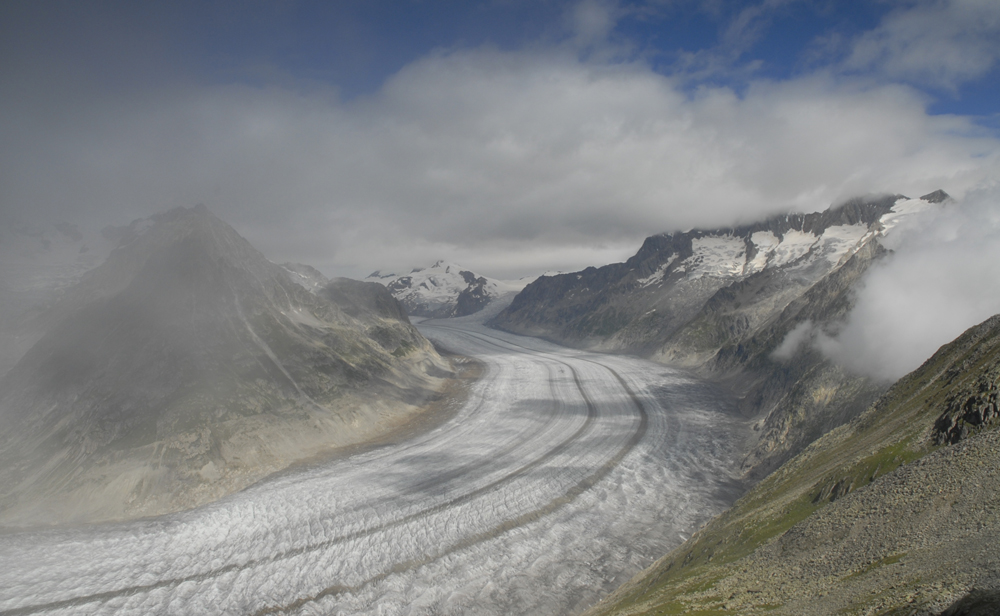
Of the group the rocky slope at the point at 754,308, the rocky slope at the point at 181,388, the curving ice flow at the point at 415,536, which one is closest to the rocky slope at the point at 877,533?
the curving ice flow at the point at 415,536

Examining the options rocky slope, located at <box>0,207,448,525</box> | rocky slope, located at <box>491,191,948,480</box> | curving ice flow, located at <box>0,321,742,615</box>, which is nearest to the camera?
curving ice flow, located at <box>0,321,742,615</box>

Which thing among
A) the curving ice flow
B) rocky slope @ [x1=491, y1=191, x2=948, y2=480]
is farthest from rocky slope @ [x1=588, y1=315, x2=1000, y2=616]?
rocky slope @ [x1=491, y1=191, x2=948, y2=480]

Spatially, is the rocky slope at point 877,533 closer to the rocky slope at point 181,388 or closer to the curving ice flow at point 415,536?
the curving ice flow at point 415,536

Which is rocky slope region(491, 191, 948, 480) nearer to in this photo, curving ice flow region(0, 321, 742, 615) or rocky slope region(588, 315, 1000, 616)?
curving ice flow region(0, 321, 742, 615)

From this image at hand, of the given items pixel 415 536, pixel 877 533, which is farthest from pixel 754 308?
pixel 877 533

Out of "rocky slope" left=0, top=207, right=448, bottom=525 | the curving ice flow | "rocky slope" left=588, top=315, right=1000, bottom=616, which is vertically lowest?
the curving ice flow

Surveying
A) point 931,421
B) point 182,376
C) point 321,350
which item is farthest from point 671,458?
point 182,376
